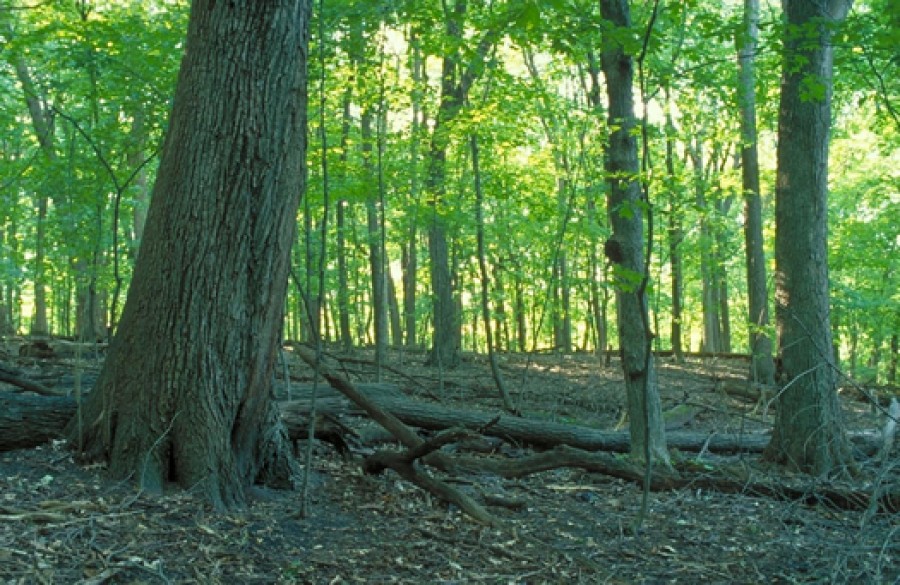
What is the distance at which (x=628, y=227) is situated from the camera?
642 cm

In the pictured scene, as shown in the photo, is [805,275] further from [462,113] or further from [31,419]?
[31,419]

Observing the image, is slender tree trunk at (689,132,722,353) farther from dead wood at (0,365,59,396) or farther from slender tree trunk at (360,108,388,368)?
dead wood at (0,365,59,396)

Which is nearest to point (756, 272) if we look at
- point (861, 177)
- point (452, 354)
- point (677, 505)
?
point (452, 354)

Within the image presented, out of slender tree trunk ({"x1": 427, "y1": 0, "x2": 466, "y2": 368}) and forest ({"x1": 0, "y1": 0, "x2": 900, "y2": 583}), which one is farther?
slender tree trunk ({"x1": 427, "y1": 0, "x2": 466, "y2": 368})

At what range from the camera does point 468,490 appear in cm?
577

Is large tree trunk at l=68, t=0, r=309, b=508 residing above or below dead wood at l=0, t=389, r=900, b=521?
above

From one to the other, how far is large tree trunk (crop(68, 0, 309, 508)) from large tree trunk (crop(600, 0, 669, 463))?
112 inches

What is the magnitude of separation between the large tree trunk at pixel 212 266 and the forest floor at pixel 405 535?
26 cm

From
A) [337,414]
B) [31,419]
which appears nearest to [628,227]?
[337,414]

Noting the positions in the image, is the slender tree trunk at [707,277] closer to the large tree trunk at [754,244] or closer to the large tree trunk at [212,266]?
the large tree trunk at [754,244]

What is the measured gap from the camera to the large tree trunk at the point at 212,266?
4500 millimetres

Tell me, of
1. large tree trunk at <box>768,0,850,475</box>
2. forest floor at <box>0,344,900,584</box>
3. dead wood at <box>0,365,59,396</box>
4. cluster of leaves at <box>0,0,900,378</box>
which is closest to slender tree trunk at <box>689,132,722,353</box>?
cluster of leaves at <box>0,0,900,378</box>

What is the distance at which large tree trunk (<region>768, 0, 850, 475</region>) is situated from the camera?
7191mm

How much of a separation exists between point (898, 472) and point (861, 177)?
66.7 feet
